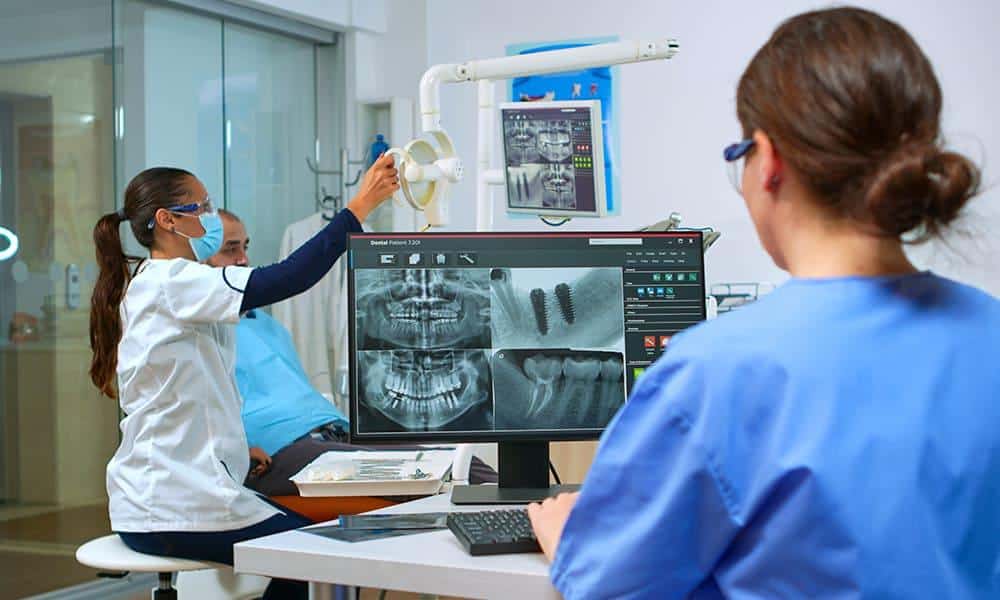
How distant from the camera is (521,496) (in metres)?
1.85

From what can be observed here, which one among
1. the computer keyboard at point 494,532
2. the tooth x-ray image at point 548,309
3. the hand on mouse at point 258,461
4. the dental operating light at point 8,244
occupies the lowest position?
the hand on mouse at point 258,461

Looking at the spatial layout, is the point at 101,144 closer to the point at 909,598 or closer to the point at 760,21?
the point at 760,21

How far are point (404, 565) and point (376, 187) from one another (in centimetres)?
89

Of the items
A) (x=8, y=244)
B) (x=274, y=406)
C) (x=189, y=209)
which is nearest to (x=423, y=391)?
(x=189, y=209)

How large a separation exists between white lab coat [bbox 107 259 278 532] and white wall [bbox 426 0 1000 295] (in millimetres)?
2335

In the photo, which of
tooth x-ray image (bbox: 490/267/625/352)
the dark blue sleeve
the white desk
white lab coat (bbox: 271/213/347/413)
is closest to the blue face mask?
the dark blue sleeve

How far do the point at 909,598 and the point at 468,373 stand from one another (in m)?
1.03

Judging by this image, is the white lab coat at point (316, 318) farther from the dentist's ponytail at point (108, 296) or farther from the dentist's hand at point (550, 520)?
the dentist's hand at point (550, 520)

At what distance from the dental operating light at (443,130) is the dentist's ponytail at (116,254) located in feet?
1.63

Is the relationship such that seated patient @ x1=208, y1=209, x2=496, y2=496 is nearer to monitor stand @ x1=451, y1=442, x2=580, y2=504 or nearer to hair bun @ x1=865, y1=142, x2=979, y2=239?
monitor stand @ x1=451, y1=442, x2=580, y2=504

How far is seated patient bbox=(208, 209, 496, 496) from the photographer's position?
9.50 feet

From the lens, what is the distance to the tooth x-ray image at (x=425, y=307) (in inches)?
74.5

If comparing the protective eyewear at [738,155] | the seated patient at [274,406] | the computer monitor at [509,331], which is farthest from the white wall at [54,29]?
the protective eyewear at [738,155]

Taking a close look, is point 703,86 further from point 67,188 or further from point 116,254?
point 116,254
